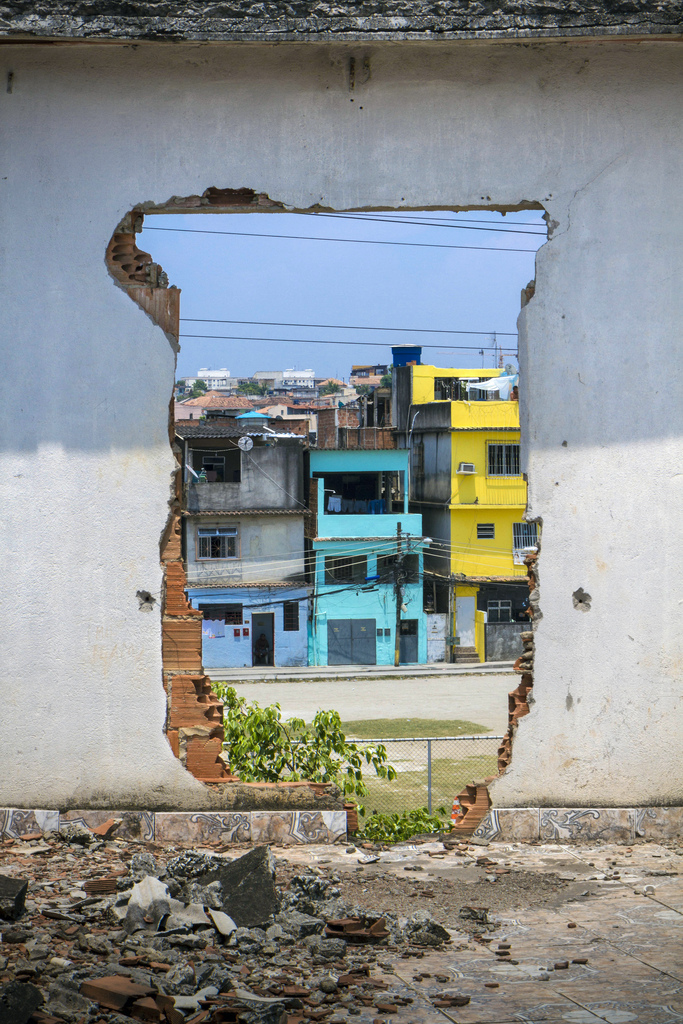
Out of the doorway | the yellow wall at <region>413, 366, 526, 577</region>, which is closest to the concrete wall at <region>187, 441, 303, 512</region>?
the doorway

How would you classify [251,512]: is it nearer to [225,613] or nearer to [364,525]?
[225,613]

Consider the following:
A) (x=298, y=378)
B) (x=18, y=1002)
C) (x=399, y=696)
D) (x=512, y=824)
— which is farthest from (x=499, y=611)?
(x=298, y=378)

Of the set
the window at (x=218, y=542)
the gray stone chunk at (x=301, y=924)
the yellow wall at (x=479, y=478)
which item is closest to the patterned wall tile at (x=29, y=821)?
the gray stone chunk at (x=301, y=924)

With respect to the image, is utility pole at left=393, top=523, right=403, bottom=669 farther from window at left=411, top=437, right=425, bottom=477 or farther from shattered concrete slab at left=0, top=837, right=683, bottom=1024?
shattered concrete slab at left=0, top=837, right=683, bottom=1024

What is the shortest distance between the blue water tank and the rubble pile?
35.1 m

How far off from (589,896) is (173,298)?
407 cm

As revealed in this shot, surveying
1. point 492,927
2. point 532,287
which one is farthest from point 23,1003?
point 532,287

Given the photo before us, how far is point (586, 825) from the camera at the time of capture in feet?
19.3

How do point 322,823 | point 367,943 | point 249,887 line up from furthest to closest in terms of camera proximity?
point 322,823 < point 249,887 < point 367,943

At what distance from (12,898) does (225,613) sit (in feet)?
93.5

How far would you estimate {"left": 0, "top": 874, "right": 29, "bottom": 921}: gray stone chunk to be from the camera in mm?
4492

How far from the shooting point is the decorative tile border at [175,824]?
5793 millimetres

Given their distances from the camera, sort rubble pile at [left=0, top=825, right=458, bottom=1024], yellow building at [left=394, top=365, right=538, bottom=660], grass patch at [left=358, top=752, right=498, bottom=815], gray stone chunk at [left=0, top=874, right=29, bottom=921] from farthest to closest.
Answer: yellow building at [left=394, top=365, right=538, bottom=660] → grass patch at [left=358, top=752, right=498, bottom=815] → gray stone chunk at [left=0, top=874, right=29, bottom=921] → rubble pile at [left=0, top=825, right=458, bottom=1024]

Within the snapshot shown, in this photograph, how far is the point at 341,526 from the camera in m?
33.8
